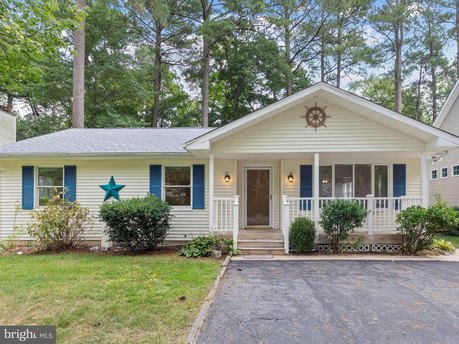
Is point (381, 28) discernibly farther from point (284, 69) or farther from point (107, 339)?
point (107, 339)

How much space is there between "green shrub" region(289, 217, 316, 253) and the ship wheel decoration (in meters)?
2.66

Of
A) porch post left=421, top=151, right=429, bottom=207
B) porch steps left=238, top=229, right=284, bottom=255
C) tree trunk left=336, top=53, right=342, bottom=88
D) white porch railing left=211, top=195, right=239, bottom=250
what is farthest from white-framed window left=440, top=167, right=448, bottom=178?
white porch railing left=211, top=195, right=239, bottom=250

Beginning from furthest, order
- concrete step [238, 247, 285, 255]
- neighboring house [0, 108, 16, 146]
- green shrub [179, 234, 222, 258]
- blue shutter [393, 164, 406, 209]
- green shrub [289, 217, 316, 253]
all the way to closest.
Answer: neighboring house [0, 108, 16, 146] < blue shutter [393, 164, 406, 209] < concrete step [238, 247, 285, 255] < green shrub [289, 217, 316, 253] < green shrub [179, 234, 222, 258]

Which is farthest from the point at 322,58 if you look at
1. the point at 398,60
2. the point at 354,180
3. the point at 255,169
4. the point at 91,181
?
the point at 91,181

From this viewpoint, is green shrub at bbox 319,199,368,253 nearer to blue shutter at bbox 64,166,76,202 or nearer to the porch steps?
the porch steps

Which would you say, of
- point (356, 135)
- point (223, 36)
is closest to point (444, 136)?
point (356, 135)

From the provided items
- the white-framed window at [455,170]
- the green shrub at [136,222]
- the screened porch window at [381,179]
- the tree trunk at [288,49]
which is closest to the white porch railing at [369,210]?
the screened porch window at [381,179]

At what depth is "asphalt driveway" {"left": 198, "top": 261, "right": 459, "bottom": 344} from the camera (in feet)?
11.2

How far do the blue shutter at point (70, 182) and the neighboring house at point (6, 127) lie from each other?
4414mm

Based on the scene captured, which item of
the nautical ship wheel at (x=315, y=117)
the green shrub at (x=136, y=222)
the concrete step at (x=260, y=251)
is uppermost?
the nautical ship wheel at (x=315, y=117)

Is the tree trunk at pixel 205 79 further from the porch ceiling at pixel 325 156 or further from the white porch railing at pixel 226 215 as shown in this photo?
the white porch railing at pixel 226 215

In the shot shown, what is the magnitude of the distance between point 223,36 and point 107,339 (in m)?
19.3

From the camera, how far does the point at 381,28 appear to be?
20.4 metres

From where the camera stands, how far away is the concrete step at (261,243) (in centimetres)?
792
